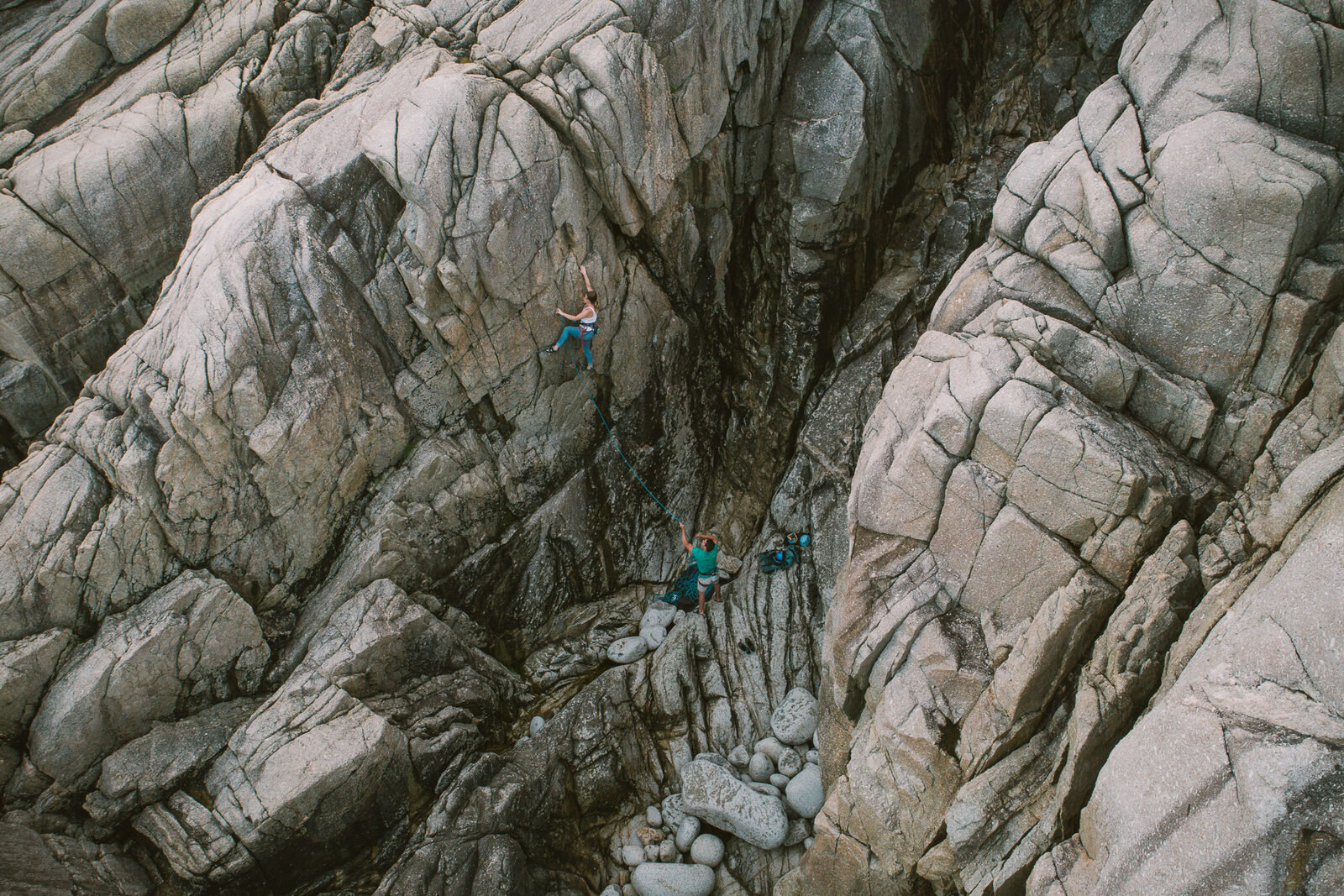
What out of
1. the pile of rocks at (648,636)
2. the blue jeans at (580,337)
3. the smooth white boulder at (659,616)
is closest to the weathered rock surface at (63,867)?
the pile of rocks at (648,636)

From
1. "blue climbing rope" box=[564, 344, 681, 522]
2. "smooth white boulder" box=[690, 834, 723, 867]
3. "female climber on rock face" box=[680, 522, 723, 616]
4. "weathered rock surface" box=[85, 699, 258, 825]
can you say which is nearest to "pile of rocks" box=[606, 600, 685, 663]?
"female climber on rock face" box=[680, 522, 723, 616]

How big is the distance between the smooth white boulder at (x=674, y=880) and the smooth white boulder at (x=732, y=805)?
0.85 meters

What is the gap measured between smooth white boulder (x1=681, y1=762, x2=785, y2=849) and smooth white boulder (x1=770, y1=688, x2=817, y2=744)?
112 centimetres

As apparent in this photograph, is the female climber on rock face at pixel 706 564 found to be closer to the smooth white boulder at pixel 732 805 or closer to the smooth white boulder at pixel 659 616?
the smooth white boulder at pixel 659 616

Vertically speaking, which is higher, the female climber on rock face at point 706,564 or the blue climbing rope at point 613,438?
the blue climbing rope at point 613,438

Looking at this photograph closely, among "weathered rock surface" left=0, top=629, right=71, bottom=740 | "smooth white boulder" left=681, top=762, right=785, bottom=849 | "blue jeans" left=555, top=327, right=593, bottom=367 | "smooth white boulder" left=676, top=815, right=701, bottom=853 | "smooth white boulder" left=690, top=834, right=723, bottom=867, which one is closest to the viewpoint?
"weathered rock surface" left=0, top=629, right=71, bottom=740

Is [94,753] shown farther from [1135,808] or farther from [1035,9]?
[1035,9]

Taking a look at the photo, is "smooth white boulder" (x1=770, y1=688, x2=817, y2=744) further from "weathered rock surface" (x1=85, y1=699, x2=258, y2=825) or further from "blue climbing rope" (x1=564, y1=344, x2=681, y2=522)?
"weathered rock surface" (x1=85, y1=699, x2=258, y2=825)

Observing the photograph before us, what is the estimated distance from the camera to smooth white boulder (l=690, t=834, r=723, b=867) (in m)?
13.8

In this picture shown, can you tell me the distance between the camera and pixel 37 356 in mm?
17562

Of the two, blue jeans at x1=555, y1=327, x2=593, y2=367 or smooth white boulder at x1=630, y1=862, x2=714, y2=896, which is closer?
smooth white boulder at x1=630, y1=862, x2=714, y2=896

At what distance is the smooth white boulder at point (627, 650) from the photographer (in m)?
17.1

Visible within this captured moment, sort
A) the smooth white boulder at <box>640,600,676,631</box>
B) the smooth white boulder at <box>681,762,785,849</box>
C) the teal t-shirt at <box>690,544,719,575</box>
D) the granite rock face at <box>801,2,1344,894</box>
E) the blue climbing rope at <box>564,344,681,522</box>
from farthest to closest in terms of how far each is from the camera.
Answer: the smooth white boulder at <box>640,600,676,631</box> < the blue climbing rope at <box>564,344,681,522</box> < the teal t-shirt at <box>690,544,719,575</box> < the smooth white boulder at <box>681,762,785,849</box> < the granite rock face at <box>801,2,1344,894</box>

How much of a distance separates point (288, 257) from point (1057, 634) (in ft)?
46.4
